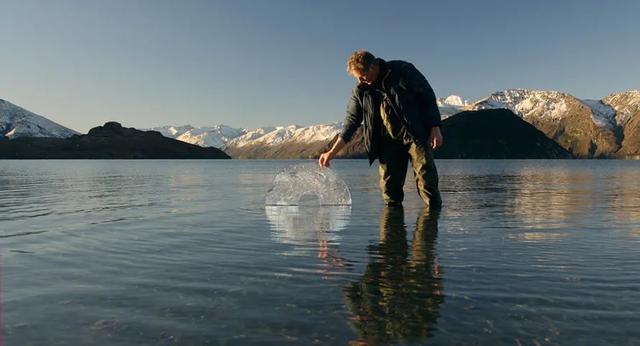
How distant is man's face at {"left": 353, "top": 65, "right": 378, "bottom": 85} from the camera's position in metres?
11.0

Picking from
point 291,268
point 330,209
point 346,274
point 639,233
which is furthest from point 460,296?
point 330,209

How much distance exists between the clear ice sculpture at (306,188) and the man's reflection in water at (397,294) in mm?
6915

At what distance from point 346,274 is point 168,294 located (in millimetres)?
2036

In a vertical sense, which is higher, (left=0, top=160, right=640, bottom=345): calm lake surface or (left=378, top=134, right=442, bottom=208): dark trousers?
(left=378, top=134, right=442, bottom=208): dark trousers

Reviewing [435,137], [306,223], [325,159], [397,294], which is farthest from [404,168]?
[397,294]

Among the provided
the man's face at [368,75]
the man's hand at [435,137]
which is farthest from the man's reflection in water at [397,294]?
the man's face at [368,75]

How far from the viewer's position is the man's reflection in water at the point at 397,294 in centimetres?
366

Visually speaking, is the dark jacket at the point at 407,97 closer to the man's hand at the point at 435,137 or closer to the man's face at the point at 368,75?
the man's hand at the point at 435,137

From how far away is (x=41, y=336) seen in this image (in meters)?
3.62

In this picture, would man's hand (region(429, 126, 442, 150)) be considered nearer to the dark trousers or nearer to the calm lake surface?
the dark trousers

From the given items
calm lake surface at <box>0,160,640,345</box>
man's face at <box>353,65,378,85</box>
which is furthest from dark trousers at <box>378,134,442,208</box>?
calm lake surface at <box>0,160,640,345</box>

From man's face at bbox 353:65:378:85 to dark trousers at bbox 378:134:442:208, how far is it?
1.81m

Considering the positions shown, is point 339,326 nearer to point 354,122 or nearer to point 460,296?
point 460,296

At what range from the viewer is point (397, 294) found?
4.65 metres
